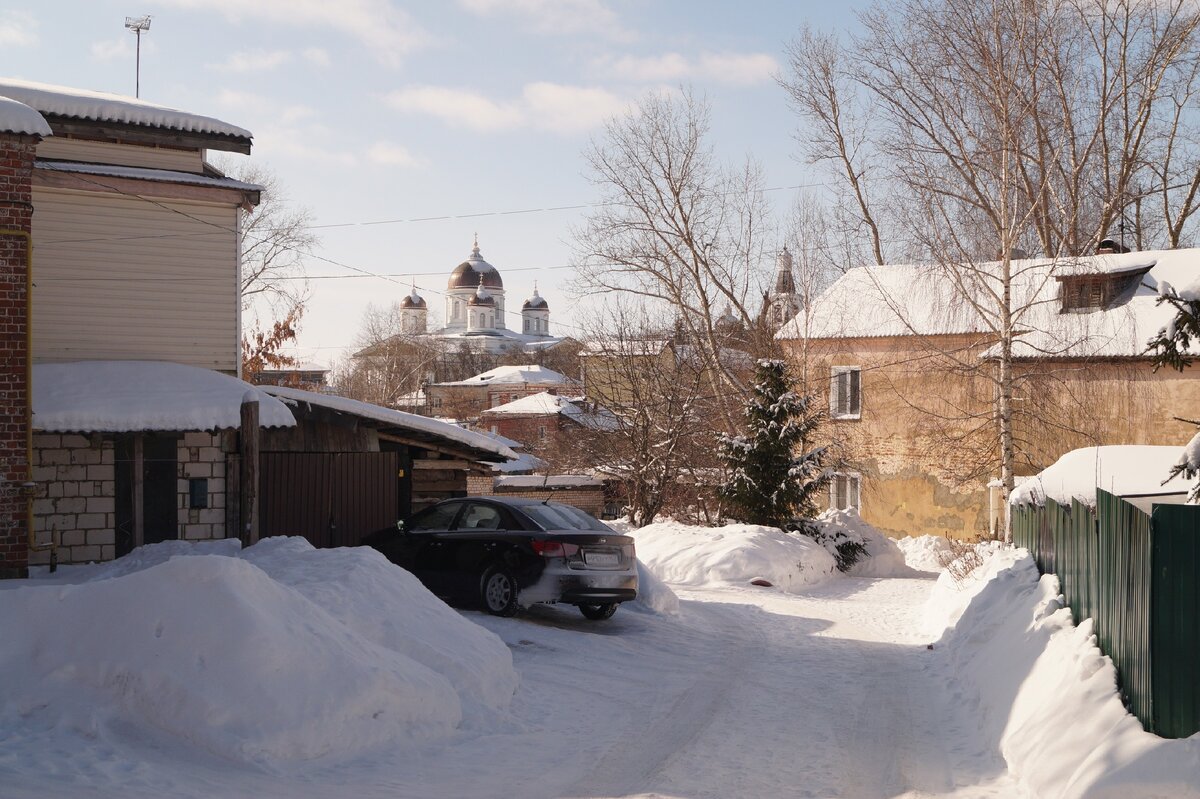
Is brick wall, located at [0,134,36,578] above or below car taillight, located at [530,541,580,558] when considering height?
above

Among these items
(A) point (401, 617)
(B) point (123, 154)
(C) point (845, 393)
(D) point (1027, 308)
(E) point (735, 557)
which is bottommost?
(E) point (735, 557)

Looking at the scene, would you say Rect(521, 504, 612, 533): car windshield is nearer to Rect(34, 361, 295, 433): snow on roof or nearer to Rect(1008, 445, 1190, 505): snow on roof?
Rect(34, 361, 295, 433): snow on roof

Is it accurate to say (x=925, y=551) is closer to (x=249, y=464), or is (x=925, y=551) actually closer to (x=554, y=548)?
(x=554, y=548)

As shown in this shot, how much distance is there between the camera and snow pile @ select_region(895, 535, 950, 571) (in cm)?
2569

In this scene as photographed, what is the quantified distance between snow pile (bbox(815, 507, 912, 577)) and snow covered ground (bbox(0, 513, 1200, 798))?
40.6 feet

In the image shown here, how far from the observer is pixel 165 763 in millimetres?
6703

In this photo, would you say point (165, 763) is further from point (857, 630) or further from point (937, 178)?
point (937, 178)

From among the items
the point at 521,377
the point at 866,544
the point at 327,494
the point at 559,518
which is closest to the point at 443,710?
the point at 559,518

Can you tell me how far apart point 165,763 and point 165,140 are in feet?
42.9

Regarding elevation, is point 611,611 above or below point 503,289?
below

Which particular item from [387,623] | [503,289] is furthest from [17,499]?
[503,289]

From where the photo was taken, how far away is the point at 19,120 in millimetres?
11812

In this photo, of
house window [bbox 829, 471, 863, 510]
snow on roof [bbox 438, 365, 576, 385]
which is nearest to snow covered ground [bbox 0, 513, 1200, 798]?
house window [bbox 829, 471, 863, 510]

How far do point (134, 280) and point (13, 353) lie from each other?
17.0ft
